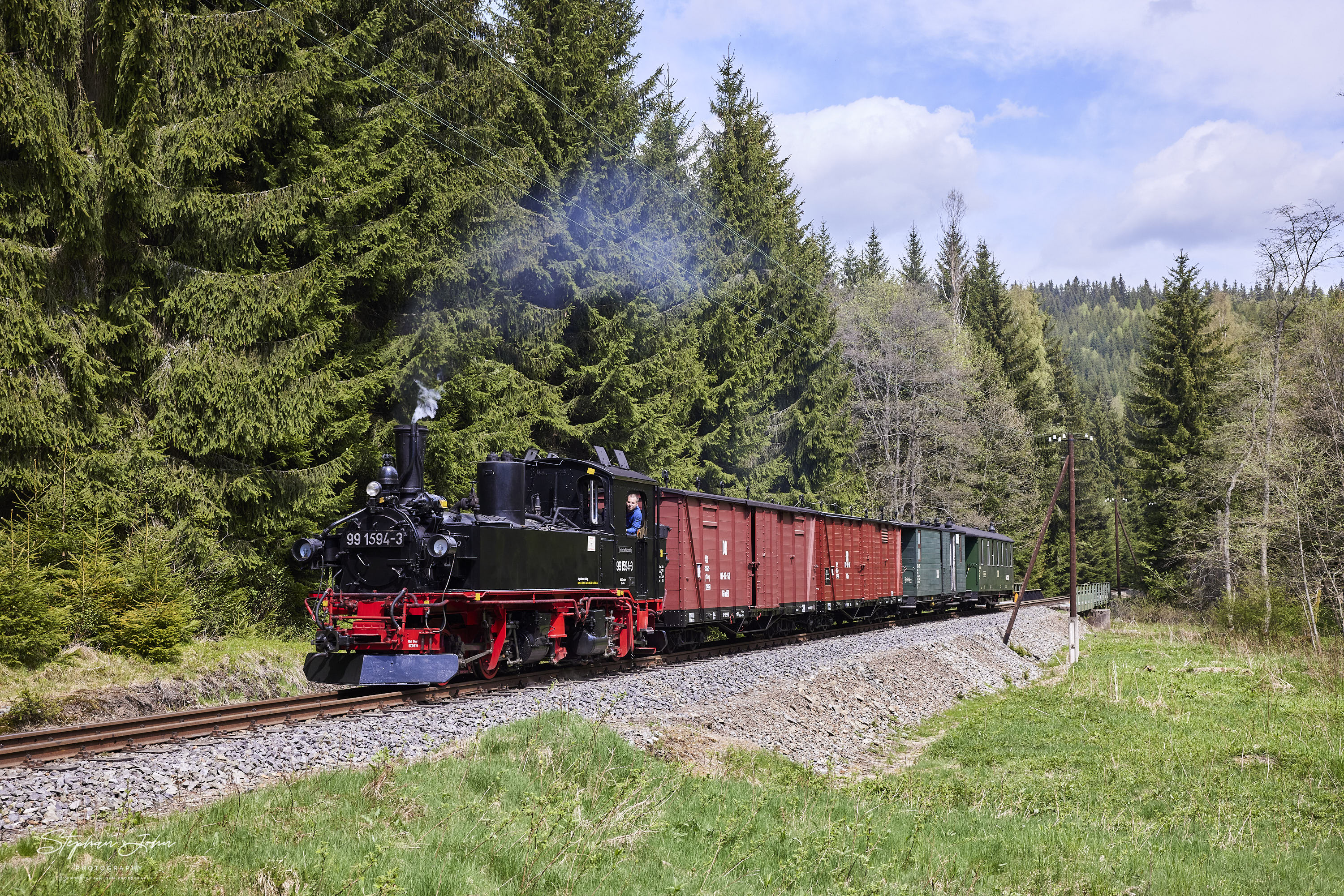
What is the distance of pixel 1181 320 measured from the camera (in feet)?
170

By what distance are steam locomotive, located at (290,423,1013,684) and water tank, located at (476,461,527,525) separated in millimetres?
19

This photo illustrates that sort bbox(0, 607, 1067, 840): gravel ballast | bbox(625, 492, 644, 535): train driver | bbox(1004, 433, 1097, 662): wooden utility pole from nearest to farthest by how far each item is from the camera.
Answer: bbox(0, 607, 1067, 840): gravel ballast, bbox(625, 492, 644, 535): train driver, bbox(1004, 433, 1097, 662): wooden utility pole

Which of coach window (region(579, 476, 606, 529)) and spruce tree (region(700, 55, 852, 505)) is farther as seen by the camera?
spruce tree (region(700, 55, 852, 505))

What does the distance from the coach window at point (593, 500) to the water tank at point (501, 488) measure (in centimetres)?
177

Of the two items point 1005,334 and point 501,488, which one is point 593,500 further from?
point 1005,334

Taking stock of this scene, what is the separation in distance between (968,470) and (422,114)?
34911 millimetres

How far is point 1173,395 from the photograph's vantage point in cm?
5141

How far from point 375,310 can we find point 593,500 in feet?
26.8

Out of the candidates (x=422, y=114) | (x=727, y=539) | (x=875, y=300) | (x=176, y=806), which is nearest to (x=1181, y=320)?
(x=875, y=300)

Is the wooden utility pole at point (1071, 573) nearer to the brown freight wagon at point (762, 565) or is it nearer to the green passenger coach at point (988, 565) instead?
the brown freight wagon at point (762, 565)

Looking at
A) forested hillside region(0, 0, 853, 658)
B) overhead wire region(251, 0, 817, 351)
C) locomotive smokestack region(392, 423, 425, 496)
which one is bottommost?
locomotive smokestack region(392, 423, 425, 496)

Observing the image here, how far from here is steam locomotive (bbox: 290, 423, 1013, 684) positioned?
12141mm

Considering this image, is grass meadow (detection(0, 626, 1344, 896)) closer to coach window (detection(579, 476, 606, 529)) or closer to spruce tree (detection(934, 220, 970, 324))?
coach window (detection(579, 476, 606, 529))

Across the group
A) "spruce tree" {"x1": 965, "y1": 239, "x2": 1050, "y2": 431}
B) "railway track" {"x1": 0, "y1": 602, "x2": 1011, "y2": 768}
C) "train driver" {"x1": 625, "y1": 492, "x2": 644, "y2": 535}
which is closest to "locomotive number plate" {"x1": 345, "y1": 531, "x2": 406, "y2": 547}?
"railway track" {"x1": 0, "y1": 602, "x2": 1011, "y2": 768}
